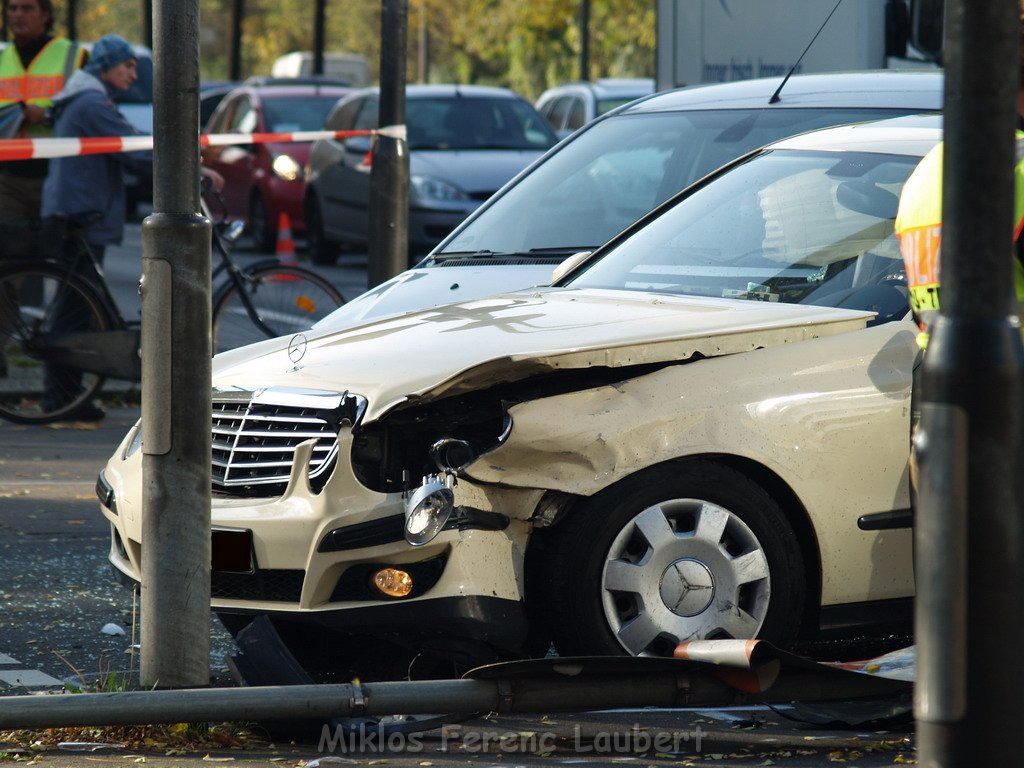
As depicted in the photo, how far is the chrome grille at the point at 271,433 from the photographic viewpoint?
15.4 ft

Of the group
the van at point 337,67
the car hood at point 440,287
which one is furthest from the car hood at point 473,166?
the van at point 337,67

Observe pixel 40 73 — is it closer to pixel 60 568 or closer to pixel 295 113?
pixel 60 568

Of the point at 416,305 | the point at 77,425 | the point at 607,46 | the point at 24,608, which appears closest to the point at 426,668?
the point at 24,608

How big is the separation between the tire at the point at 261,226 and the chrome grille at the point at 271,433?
15629 mm

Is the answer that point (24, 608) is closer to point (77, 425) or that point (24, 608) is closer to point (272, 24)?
point (77, 425)

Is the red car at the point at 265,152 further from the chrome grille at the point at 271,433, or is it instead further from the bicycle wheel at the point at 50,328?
the chrome grille at the point at 271,433

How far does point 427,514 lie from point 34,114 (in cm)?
636

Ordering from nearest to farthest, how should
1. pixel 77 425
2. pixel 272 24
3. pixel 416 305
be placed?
pixel 416 305 < pixel 77 425 < pixel 272 24

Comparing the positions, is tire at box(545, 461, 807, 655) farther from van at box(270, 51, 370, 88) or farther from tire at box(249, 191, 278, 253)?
van at box(270, 51, 370, 88)

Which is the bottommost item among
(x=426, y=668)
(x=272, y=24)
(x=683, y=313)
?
(x=426, y=668)

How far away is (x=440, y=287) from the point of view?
7117mm

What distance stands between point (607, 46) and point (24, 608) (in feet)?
129

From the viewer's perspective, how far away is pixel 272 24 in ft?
226

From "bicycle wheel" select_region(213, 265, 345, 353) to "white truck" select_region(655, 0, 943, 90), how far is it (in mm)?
3158
